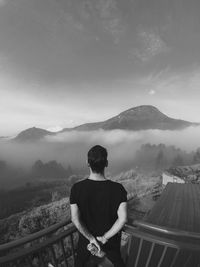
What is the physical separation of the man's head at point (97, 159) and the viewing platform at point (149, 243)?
0.71 meters

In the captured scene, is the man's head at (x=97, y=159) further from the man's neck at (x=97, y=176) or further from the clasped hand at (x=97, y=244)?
the clasped hand at (x=97, y=244)

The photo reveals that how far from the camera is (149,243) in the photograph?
4.23 meters

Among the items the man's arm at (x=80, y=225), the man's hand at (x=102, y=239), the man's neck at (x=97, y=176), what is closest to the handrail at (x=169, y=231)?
the man's hand at (x=102, y=239)

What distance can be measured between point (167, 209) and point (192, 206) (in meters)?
1.22

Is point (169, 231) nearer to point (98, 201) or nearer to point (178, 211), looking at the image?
point (98, 201)

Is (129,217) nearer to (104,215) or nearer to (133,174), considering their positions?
(104,215)

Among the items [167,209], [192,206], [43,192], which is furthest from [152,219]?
[43,192]

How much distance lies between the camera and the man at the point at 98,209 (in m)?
2.13

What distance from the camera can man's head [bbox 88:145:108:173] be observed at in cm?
213

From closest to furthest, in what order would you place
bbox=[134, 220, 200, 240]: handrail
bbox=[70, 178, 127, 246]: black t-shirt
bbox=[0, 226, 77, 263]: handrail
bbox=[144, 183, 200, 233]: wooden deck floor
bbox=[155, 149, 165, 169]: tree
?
1. bbox=[0, 226, 77, 263]: handrail
2. bbox=[134, 220, 200, 240]: handrail
3. bbox=[70, 178, 127, 246]: black t-shirt
4. bbox=[144, 183, 200, 233]: wooden deck floor
5. bbox=[155, 149, 165, 169]: tree

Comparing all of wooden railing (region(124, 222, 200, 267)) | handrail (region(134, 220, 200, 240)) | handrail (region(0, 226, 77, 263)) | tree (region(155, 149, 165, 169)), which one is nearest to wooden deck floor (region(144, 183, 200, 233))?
wooden railing (region(124, 222, 200, 267))

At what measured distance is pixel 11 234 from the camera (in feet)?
152

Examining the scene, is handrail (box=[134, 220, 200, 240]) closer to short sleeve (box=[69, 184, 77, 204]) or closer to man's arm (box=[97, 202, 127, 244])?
man's arm (box=[97, 202, 127, 244])

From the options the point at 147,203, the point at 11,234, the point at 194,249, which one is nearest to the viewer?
the point at 194,249
